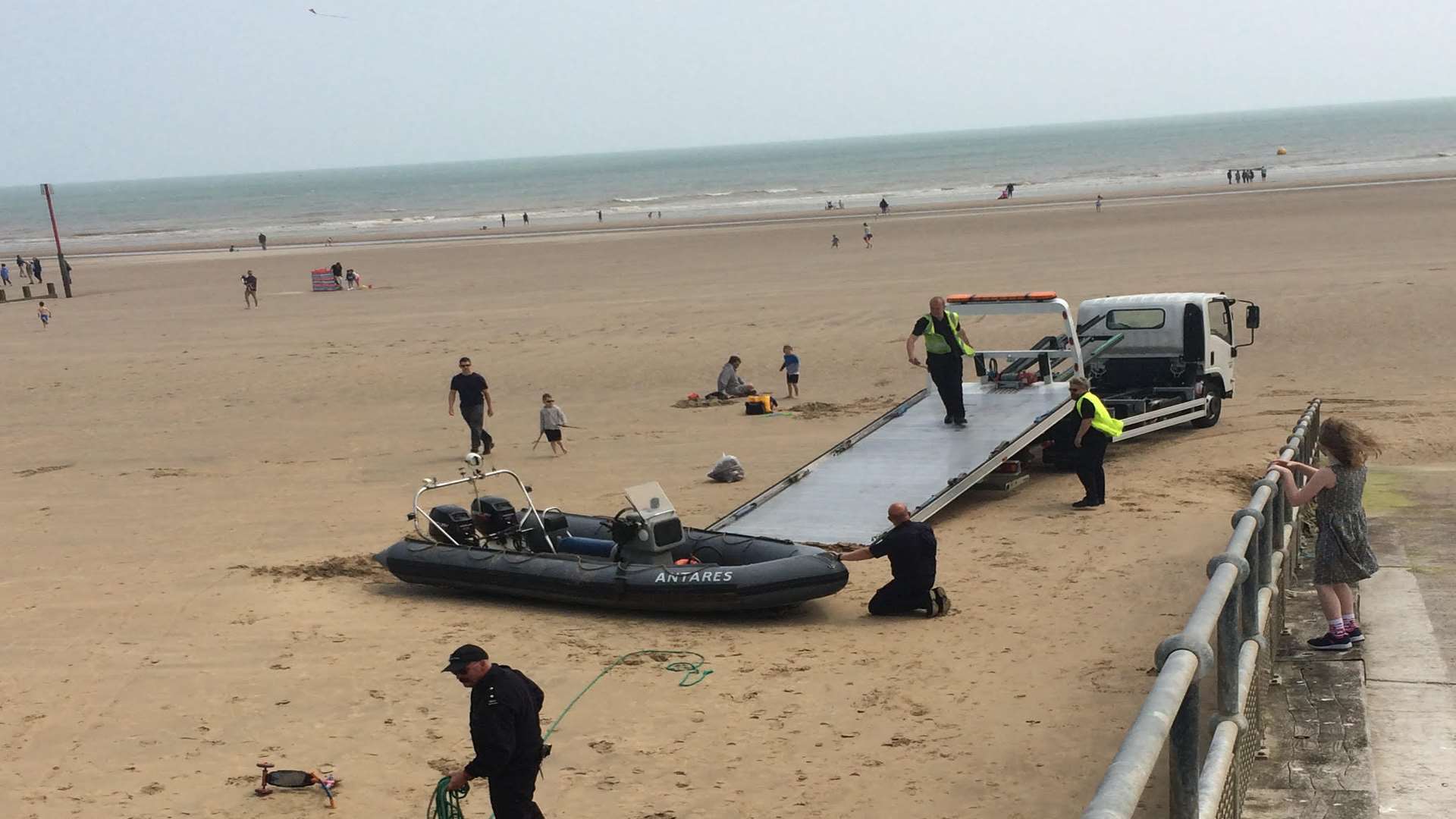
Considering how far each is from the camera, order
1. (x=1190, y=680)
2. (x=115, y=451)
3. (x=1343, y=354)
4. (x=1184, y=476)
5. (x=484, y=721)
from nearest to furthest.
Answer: (x=1190, y=680)
(x=484, y=721)
(x=1184, y=476)
(x=115, y=451)
(x=1343, y=354)

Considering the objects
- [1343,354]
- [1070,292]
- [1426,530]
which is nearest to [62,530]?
[1426,530]

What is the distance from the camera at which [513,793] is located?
6.62 meters

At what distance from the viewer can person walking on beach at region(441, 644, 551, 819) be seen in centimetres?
649

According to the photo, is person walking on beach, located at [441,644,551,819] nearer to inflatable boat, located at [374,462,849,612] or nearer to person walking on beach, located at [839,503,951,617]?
inflatable boat, located at [374,462,849,612]

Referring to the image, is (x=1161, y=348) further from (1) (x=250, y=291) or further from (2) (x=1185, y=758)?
(1) (x=250, y=291)

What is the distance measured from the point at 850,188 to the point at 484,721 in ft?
364

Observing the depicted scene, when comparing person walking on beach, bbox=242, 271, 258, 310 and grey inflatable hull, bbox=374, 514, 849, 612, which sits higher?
person walking on beach, bbox=242, 271, 258, 310

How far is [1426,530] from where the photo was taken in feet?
35.3

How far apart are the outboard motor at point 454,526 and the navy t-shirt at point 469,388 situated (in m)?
5.54

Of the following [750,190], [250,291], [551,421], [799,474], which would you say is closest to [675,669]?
[799,474]

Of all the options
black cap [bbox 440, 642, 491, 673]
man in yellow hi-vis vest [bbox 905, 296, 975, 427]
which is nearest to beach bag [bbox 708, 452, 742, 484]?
man in yellow hi-vis vest [bbox 905, 296, 975, 427]

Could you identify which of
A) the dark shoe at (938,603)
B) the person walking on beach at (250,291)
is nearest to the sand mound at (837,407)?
the dark shoe at (938,603)

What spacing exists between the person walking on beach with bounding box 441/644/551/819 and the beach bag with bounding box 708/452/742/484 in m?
9.63

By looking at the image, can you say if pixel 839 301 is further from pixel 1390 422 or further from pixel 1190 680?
pixel 1190 680
